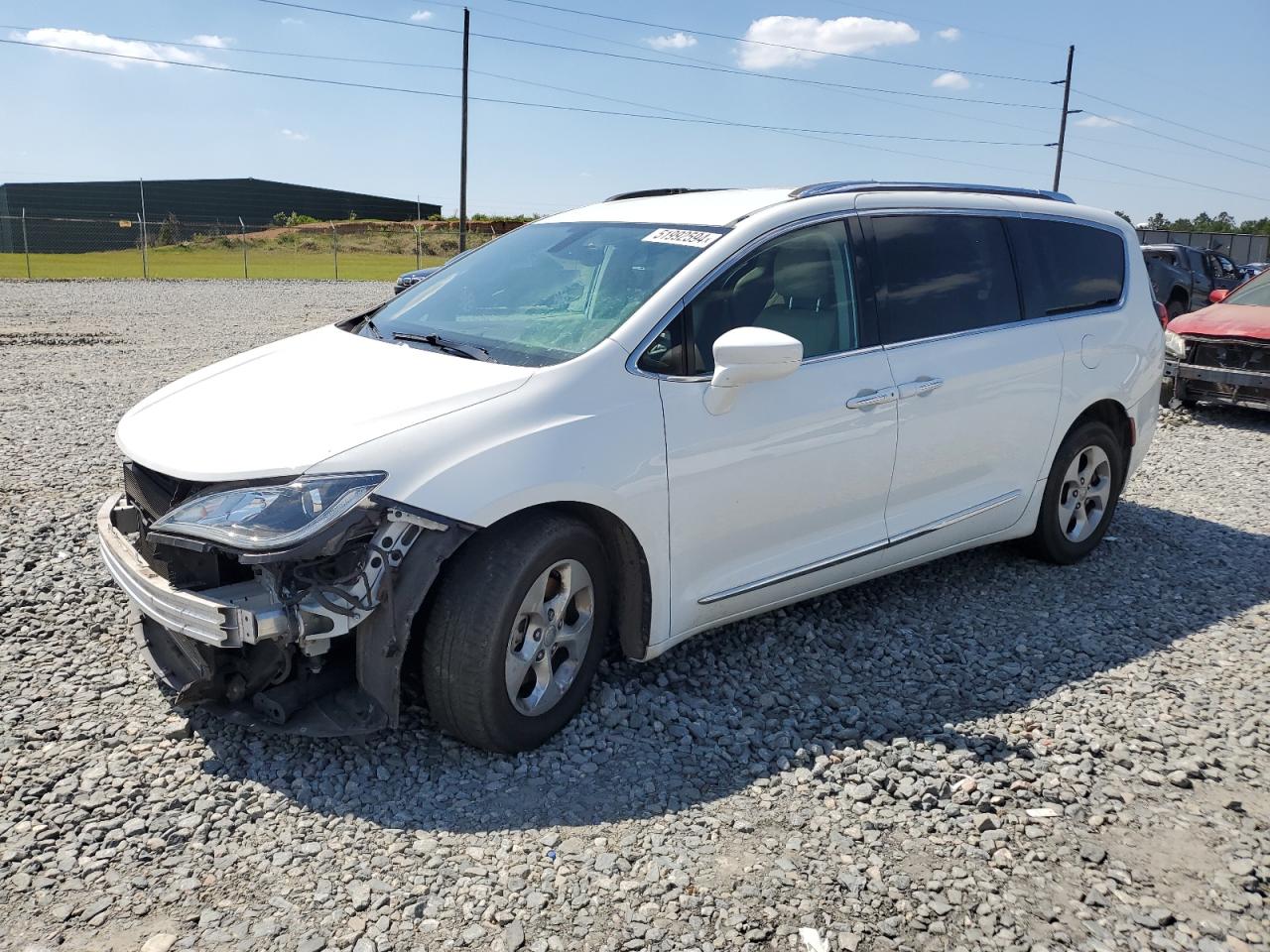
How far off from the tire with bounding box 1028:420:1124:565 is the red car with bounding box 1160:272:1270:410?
4.94m

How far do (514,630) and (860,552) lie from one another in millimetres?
1709

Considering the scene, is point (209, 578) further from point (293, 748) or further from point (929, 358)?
point (929, 358)

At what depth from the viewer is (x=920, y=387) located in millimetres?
4531

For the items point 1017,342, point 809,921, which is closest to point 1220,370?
point 1017,342

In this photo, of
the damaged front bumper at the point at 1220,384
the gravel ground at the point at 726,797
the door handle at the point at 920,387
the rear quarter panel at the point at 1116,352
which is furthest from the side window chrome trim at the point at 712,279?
the damaged front bumper at the point at 1220,384

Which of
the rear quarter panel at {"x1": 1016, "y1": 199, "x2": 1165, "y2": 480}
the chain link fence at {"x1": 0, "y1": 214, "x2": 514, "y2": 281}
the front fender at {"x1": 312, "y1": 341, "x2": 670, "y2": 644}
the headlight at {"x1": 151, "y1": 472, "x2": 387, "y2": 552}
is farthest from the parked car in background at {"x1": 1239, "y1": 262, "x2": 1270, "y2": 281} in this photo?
the chain link fence at {"x1": 0, "y1": 214, "x2": 514, "y2": 281}

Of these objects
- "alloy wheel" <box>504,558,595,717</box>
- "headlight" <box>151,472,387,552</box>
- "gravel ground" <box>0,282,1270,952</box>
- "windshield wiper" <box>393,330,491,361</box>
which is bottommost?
"gravel ground" <box>0,282,1270,952</box>

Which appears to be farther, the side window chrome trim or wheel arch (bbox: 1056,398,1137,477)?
wheel arch (bbox: 1056,398,1137,477)

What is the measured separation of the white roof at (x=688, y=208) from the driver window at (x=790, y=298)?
0.74 ft

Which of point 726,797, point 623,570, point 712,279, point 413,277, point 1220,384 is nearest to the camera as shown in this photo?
point 726,797

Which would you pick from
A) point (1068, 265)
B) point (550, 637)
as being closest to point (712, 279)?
point (550, 637)

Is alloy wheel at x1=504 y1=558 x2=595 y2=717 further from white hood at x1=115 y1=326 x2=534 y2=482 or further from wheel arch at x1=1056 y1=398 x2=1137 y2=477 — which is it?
wheel arch at x1=1056 y1=398 x2=1137 y2=477

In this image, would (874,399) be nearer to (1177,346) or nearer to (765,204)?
(765,204)

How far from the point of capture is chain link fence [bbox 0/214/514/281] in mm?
37750
